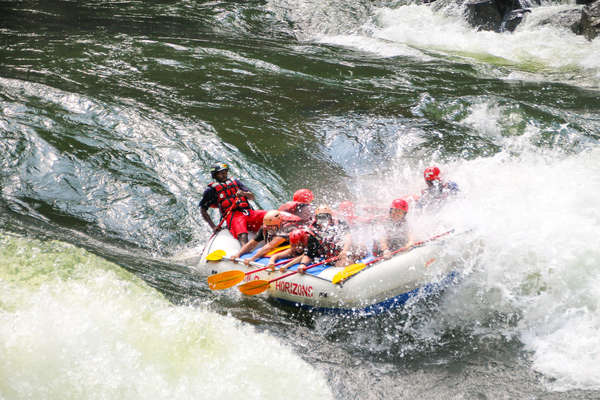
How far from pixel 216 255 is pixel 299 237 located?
118 cm

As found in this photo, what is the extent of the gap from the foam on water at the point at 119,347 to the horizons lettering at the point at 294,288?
28.5 inches

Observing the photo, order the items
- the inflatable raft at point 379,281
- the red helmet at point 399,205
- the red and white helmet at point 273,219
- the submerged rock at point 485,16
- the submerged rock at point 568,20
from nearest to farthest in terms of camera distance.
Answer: the inflatable raft at point 379,281, the red helmet at point 399,205, the red and white helmet at point 273,219, the submerged rock at point 568,20, the submerged rock at point 485,16

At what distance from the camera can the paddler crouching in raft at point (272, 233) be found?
646 cm

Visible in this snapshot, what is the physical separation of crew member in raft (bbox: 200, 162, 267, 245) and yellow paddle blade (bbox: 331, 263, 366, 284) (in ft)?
5.83

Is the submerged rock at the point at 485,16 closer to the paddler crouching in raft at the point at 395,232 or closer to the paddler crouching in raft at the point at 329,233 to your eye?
the paddler crouching in raft at the point at 395,232

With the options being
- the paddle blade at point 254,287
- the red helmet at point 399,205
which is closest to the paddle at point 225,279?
the paddle blade at point 254,287

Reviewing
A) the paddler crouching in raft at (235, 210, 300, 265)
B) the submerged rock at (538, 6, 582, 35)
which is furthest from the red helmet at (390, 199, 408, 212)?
the submerged rock at (538, 6, 582, 35)

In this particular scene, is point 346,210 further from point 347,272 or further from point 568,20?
point 568,20

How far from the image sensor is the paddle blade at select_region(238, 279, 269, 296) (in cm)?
594

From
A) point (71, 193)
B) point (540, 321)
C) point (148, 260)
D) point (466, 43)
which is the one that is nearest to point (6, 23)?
point (71, 193)

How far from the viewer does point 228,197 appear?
7.29 metres

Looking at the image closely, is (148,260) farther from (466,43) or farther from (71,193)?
(466,43)

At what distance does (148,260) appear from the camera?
681 centimetres

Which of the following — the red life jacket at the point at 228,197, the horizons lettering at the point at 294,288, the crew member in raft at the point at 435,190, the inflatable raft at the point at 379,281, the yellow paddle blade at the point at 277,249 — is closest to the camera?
the inflatable raft at the point at 379,281
